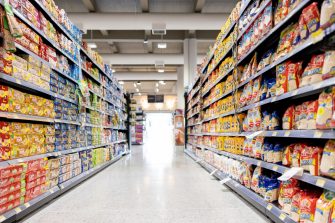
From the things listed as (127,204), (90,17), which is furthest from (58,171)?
(90,17)

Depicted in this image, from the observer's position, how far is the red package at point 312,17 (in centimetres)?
190

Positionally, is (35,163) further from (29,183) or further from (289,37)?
(289,37)

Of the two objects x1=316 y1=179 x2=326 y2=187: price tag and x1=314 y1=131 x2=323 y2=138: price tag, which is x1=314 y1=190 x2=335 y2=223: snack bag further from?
x1=314 y1=131 x2=323 y2=138: price tag

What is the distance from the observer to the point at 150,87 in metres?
27.7

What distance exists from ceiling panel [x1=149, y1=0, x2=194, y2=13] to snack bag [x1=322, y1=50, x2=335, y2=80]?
27.5ft

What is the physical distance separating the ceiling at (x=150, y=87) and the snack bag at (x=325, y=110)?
23.4m

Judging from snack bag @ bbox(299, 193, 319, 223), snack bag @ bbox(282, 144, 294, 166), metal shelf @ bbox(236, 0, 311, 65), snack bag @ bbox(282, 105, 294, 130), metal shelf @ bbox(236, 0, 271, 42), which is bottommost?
snack bag @ bbox(299, 193, 319, 223)

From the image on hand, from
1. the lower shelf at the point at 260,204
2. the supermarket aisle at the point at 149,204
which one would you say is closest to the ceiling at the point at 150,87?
the supermarket aisle at the point at 149,204

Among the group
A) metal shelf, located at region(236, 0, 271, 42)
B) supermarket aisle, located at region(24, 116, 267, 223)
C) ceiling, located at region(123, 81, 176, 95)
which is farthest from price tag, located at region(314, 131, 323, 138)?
ceiling, located at region(123, 81, 176, 95)

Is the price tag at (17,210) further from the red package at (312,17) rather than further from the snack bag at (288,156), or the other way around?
the red package at (312,17)

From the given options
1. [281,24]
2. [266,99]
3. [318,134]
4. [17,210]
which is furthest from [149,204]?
[281,24]

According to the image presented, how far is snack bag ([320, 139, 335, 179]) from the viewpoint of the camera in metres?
1.74

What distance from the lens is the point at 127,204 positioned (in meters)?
3.18

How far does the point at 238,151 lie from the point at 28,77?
8.94 ft
